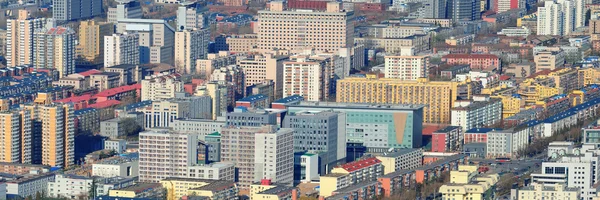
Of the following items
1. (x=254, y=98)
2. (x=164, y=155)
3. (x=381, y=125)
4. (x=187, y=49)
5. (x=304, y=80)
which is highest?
(x=187, y=49)

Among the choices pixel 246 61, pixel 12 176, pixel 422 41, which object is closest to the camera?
pixel 12 176

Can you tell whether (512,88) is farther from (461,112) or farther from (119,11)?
(119,11)

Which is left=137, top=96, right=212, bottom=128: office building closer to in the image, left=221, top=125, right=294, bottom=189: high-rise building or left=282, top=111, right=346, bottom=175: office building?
left=282, top=111, right=346, bottom=175: office building

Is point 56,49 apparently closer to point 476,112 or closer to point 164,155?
point 476,112

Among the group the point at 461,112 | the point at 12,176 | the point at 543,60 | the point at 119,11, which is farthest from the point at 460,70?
the point at 12,176

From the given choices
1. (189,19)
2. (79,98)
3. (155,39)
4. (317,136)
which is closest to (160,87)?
(79,98)

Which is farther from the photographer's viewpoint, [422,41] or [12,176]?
[422,41]
